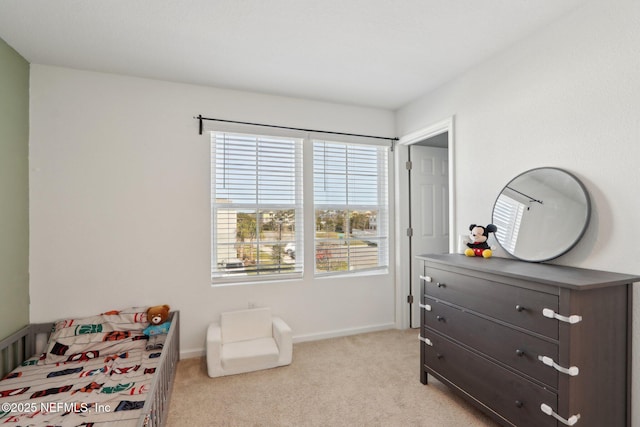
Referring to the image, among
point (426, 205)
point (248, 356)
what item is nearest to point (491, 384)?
point (248, 356)

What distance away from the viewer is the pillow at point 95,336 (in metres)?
2.38

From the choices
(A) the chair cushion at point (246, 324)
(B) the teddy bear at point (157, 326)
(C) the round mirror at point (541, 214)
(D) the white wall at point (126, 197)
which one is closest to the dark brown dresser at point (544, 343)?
(C) the round mirror at point (541, 214)

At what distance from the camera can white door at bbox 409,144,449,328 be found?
3711mm

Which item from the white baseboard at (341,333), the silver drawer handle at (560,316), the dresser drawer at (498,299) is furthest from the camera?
the white baseboard at (341,333)

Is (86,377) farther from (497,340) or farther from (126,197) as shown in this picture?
(497,340)

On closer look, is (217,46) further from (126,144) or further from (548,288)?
(548,288)

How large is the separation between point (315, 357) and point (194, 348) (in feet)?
3.75

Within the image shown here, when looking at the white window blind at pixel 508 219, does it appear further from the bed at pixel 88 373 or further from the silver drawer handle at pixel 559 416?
the bed at pixel 88 373

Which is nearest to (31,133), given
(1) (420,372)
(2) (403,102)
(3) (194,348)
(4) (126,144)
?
(4) (126,144)

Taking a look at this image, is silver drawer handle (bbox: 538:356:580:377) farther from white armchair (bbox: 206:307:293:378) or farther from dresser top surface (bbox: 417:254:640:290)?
white armchair (bbox: 206:307:293:378)

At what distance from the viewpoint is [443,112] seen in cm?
296

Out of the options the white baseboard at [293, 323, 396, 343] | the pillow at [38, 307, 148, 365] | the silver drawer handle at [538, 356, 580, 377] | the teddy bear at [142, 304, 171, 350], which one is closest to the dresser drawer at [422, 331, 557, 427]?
the silver drawer handle at [538, 356, 580, 377]

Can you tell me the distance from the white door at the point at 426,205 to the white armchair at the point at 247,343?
1.72 m

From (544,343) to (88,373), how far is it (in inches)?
111
